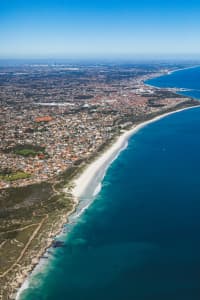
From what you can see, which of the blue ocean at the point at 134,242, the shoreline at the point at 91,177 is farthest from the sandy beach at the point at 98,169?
the blue ocean at the point at 134,242

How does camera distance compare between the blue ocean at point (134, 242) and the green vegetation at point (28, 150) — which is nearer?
the blue ocean at point (134, 242)

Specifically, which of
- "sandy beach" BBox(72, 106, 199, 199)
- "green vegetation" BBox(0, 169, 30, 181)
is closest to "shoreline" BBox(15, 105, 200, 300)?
"sandy beach" BBox(72, 106, 199, 199)

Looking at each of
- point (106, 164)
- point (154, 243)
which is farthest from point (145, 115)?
point (154, 243)

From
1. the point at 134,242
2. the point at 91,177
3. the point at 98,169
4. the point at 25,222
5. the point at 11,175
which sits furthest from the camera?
the point at 98,169

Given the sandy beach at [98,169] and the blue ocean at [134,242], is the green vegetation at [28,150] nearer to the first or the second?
the sandy beach at [98,169]

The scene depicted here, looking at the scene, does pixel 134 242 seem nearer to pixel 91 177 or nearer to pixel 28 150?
pixel 91 177

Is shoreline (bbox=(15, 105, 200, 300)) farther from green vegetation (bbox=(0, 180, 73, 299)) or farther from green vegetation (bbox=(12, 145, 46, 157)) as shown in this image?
green vegetation (bbox=(12, 145, 46, 157))

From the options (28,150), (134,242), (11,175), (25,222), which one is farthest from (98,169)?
(134,242)

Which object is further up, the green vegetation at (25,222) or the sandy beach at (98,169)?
the sandy beach at (98,169)
